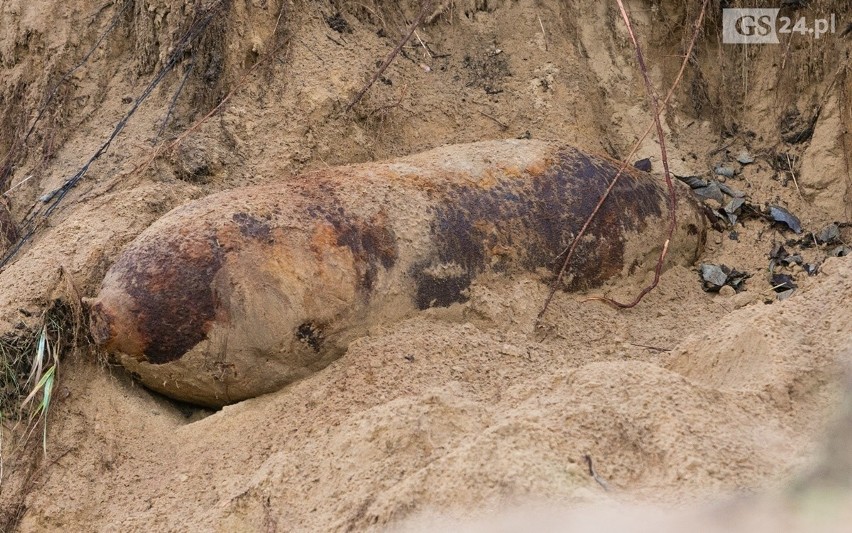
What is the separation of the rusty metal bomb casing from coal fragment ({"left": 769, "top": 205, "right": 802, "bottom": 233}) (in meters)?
0.98

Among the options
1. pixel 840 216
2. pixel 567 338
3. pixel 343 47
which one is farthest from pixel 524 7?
pixel 567 338

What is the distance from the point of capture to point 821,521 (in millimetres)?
1798

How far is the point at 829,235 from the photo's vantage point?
175 inches

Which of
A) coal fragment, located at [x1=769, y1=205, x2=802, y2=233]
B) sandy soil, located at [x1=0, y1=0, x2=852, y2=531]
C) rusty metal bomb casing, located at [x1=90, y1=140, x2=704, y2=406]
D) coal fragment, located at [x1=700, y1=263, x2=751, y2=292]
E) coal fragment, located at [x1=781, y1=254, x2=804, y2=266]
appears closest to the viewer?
sandy soil, located at [x1=0, y1=0, x2=852, y2=531]

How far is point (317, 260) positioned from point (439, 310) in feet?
1.58

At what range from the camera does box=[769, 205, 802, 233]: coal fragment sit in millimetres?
4512

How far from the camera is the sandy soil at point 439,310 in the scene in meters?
2.40

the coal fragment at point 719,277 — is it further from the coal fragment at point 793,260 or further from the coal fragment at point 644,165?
the coal fragment at point 644,165

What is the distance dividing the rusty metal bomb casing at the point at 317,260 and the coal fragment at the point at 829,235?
41.7 inches

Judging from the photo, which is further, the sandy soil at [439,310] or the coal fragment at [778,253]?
the coal fragment at [778,253]

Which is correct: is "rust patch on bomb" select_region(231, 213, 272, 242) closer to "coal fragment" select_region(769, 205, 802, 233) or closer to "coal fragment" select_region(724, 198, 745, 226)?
"coal fragment" select_region(724, 198, 745, 226)

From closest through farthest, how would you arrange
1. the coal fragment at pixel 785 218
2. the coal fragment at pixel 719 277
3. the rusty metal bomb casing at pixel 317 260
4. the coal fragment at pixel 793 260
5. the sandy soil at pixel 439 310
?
the sandy soil at pixel 439 310 < the rusty metal bomb casing at pixel 317 260 < the coal fragment at pixel 719 277 < the coal fragment at pixel 793 260 < the coal fragment at pixel 785 218

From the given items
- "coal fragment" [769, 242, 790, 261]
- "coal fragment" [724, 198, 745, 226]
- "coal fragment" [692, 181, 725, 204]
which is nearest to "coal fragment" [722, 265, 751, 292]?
"coal fragment" [769, 242, 790, 261]

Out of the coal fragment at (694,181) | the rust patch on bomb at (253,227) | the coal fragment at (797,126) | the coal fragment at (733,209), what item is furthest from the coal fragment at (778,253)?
the rust patch on bomb at (253,227)
